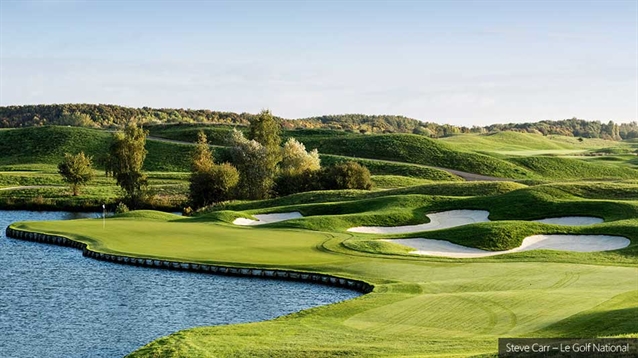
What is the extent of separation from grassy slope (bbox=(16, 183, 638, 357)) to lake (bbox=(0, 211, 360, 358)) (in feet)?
8.73

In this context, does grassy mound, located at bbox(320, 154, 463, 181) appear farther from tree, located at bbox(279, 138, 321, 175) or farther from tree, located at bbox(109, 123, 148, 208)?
tree, located at bbox(109, 123, 148, 208)

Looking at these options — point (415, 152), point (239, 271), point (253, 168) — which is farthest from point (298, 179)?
point (415, 152)

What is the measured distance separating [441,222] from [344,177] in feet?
81.9

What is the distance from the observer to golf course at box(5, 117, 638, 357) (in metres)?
23.1

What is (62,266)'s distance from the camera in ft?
137

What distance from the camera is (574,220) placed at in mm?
54125

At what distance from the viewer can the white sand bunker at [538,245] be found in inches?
1727

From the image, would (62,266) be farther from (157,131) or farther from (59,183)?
(157,131)

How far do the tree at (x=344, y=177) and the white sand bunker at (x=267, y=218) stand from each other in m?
18.4

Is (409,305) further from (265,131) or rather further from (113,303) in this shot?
(265,131)

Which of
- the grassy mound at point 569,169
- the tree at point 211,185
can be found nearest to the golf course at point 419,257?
the tree at point 211,185

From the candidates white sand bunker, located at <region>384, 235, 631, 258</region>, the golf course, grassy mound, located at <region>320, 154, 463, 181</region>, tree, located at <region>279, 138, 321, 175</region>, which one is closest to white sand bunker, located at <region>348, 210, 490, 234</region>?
the golf course

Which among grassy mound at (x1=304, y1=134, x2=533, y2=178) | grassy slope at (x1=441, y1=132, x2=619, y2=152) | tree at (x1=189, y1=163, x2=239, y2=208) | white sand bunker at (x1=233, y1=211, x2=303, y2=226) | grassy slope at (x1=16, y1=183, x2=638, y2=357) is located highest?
grassy slope at (x1=441, y1=132, x2=619, y2=152)

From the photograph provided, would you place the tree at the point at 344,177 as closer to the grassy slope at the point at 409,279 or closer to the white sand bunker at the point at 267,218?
the grassy slope at the point at 409,279
